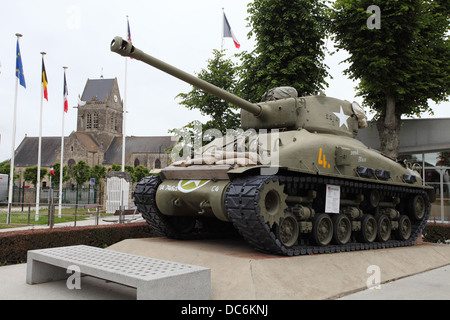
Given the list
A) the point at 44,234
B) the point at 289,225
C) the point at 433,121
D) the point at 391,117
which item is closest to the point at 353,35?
the point at 391,117

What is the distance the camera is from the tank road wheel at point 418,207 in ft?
40.3

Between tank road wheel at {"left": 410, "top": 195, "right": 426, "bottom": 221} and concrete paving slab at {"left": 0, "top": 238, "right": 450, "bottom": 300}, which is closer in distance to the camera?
concrete paving slab at {"left": 0, "top": 238, "right": 450, "bottom": 300}

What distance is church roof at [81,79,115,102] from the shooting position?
86.7m

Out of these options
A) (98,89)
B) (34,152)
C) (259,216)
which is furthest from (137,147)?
(259,216)

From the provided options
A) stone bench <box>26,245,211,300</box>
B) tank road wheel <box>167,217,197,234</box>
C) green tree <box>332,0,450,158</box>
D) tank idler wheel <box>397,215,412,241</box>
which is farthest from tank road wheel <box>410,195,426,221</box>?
stone bench <box>26,245,211,300</box>

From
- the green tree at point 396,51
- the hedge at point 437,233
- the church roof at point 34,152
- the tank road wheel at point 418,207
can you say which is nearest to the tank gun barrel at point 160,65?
the tank road wheel at point 418,207

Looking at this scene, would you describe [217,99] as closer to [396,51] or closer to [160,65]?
[396,51]

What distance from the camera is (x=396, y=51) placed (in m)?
18.7

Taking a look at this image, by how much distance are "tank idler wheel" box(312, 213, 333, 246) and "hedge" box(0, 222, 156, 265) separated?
18.4 ft

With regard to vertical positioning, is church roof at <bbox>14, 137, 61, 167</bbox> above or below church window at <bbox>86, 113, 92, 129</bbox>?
below

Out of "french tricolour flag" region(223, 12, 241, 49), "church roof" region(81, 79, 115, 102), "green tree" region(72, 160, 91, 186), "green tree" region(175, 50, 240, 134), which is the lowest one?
"green tree" region(72, 160, 91, 186)

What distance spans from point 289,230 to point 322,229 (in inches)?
44.7

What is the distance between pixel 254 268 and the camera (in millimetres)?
6953

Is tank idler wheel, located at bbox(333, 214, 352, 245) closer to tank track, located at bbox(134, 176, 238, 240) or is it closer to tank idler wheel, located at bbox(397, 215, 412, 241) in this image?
tank idler wheel, located at bbox(397, 215, 412, 241)
